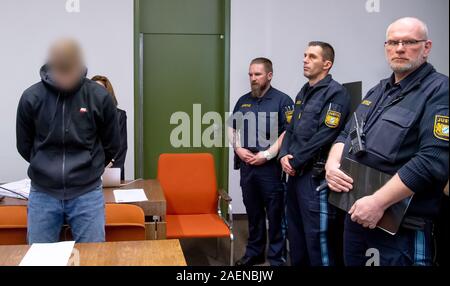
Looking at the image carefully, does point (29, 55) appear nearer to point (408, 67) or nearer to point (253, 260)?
point (253, 260)

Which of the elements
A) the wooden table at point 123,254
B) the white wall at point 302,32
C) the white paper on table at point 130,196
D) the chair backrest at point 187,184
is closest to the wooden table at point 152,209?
the white paper on table at point 130,196

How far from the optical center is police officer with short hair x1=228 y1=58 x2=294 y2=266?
260 centimetres

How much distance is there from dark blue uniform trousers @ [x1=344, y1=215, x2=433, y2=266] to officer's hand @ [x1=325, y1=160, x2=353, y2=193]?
0.44ft

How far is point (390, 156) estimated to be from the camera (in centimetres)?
130

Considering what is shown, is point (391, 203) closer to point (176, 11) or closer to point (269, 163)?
point (269, 163)

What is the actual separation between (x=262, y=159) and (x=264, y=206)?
0.36 meters

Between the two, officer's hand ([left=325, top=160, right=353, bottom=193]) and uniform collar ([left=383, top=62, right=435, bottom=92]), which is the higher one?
uniform collar ([left=383, top=62, right=435, bottom=92])

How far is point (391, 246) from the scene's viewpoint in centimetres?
134

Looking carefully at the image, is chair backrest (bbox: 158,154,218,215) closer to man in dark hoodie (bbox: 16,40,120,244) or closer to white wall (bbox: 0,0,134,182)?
white wall (bbox: 0,0,134,182)

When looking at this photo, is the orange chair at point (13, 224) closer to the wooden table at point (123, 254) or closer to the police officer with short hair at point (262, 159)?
the wooden table at point (123, 254)

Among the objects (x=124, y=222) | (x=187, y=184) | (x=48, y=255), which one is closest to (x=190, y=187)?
(x=187, y=184)

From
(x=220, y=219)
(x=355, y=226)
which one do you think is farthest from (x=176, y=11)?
(x=355, y=226)

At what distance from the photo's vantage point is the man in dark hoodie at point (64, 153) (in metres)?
1.47

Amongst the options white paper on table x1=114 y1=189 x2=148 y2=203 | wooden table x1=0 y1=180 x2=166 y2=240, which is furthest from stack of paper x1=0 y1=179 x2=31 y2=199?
white paper on table x1=114 y1=189 x2=148 y2=203
